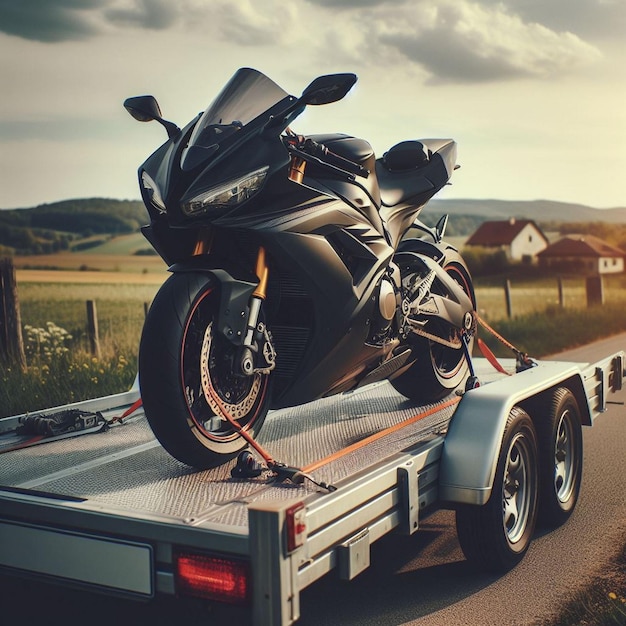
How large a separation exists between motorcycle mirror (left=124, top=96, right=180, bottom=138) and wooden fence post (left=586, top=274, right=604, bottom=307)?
16.9m

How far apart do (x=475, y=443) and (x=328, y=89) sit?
1707 mm

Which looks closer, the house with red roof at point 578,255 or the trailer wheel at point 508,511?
the trailer wheel at point 508,511

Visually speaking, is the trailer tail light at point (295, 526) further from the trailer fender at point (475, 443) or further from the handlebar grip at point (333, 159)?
the handlebar grip at point (333, 159)

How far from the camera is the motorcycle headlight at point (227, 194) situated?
152 inches

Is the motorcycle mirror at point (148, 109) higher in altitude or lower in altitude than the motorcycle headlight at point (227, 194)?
higher

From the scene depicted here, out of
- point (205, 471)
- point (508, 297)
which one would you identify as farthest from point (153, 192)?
point (508, 297)

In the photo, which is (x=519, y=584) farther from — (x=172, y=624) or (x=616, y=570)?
(x=172, y=624)

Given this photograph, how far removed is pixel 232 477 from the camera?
12.5ft

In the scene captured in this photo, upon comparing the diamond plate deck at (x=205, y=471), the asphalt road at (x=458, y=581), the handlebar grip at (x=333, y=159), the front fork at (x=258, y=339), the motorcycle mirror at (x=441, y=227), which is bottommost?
the asphalt road at (x=458, y=581)

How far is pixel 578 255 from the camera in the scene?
2052 inches

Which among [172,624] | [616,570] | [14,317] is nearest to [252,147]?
[172,624]

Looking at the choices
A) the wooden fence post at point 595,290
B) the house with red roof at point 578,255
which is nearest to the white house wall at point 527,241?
the house with red roof at point 578,255

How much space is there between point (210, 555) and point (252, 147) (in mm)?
1846

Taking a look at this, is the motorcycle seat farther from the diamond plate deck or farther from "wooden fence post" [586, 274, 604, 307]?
"wooden fence post" [586, 274, 604, 307]
